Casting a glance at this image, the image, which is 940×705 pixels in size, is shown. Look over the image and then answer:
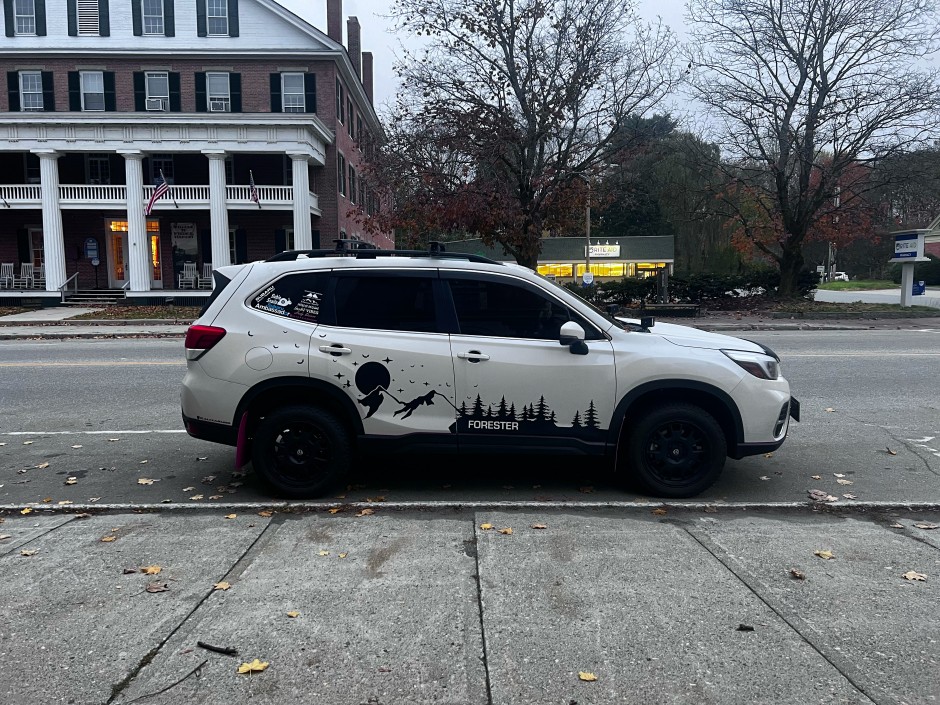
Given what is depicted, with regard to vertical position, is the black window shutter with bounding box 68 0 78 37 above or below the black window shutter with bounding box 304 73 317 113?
above

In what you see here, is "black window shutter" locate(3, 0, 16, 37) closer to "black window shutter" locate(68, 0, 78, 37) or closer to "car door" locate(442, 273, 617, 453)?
"black window shutter" locate(68, 0, 78, 37)

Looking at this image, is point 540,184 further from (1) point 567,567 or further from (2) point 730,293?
(1) point 567,567

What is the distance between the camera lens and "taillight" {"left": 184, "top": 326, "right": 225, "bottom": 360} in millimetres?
5527

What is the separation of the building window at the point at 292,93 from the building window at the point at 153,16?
5884mm

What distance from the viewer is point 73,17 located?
3262 cm

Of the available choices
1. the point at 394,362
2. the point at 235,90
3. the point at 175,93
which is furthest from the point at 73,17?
the point at 394,362

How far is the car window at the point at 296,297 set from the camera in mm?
5566

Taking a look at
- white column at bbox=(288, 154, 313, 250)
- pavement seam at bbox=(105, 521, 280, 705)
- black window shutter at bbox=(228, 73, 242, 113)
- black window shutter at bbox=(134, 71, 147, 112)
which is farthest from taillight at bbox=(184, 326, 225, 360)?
black window shutter at bbox=(134, 71, 147, 112)

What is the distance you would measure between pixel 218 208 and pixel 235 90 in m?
6.27

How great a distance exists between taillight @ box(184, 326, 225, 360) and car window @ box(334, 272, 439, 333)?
92 centimetres

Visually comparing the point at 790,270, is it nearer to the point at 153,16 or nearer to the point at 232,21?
the point at 232,21

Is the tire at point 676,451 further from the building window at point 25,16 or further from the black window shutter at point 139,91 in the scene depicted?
the building window at point 25,16

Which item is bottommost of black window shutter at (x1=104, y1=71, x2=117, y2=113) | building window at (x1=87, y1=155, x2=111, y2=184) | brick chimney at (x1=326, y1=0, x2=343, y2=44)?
building window at (x1=87, y1=155, x2=111, y2=184)

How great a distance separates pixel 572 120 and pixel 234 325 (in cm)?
1947
